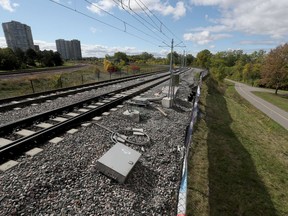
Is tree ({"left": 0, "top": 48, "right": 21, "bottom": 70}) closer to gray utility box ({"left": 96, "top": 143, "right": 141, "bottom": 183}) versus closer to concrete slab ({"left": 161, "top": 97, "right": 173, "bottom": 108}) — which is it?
concrete slab ({"left": 161, "top": 97, "right": 173, "bottom": 108})

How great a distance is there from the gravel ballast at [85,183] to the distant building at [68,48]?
16434 centimetres

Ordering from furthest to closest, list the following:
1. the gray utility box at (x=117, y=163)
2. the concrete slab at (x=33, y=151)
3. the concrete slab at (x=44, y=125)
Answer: the concrete slab at (x=44, y=125), the concrete slab at (x=33, y=151), the gray utility box at (x=117, y=163)

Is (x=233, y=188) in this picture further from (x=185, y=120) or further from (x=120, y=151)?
(x=120, y=151)

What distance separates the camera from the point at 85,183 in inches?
145

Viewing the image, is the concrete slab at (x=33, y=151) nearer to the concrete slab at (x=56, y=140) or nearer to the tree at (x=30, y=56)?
the concrete slab at (x=56, y=140)

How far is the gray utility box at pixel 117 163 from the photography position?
3838mm

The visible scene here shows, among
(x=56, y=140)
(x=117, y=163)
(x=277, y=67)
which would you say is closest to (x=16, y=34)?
Result: (x=277, y=67)

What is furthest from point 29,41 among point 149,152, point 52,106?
point 149,152

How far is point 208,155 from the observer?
319 inches

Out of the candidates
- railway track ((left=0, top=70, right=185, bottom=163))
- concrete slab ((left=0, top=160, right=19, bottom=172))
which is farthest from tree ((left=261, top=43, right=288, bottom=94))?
concrete slab ((left=0, top=160, right=19, bottom=172))

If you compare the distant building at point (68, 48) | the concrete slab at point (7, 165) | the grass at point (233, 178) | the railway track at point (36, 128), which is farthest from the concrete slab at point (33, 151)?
the distant building at point (68, 48)

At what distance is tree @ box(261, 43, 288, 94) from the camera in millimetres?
45562

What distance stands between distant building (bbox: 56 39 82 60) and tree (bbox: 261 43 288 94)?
14495cm

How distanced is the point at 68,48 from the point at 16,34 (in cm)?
6943
